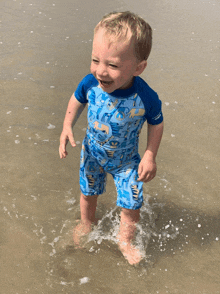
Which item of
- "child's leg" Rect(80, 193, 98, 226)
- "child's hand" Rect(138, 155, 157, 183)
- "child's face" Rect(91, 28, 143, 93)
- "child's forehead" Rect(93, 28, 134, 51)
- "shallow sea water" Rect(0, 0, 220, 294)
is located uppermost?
"child's forehead" Rect(93, 28, 134, 51)

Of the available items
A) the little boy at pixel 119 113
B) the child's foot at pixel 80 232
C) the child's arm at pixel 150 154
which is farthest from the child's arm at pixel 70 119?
the child's foot at pixel 80 232

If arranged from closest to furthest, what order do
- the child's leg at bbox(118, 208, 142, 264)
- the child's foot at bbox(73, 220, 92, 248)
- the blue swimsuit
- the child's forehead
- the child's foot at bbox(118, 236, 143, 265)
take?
the child's forehead < the blue swimsuit < the child's leg at bbox(118, 208, 142, 264) < the child's foot at bbox(118, 236, 143, 265) < the child's foot at bbox(73, 220, 92, 248)

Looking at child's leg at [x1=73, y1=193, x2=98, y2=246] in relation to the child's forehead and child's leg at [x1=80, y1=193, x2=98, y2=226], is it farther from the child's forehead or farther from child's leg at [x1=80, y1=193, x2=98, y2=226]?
the child's forehead

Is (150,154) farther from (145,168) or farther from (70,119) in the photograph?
(70,119)

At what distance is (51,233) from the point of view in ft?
10.3

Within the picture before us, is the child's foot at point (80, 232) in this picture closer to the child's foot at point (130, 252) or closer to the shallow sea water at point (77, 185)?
the shallow sea water at point (77, 185)

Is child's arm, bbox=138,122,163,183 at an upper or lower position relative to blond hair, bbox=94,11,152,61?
lower

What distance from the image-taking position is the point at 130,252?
117 inches

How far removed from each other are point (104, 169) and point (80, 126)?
183cm

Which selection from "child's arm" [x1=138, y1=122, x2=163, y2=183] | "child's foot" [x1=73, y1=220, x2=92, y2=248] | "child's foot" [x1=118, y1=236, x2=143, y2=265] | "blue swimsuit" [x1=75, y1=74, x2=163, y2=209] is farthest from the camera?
"child's foot" [x1=73, y1=220, x2=92, y2=248]

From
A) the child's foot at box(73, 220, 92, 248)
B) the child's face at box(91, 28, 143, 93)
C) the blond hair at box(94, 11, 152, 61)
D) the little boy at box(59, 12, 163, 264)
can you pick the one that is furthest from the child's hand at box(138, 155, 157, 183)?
the child's foot at box(73, 220, 92, 248)

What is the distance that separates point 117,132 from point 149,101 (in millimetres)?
275

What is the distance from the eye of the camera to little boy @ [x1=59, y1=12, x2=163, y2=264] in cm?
206

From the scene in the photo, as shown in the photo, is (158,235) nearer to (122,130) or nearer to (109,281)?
(109,281)
